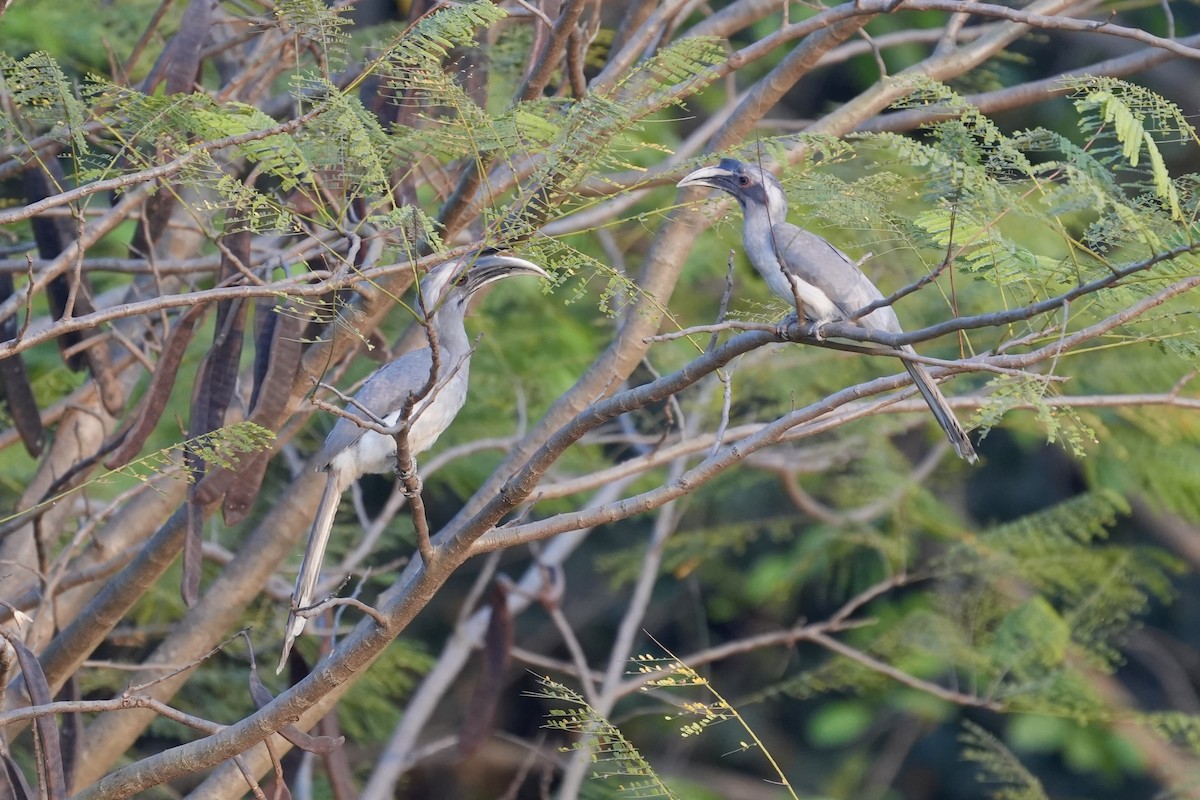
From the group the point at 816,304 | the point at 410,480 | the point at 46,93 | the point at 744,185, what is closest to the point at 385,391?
the point at 744,185

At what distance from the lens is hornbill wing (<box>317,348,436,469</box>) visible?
155 inches

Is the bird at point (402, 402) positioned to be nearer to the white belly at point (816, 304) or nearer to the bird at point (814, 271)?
the bird at point (814, 271)

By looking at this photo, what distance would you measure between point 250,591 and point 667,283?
1660 millimetres

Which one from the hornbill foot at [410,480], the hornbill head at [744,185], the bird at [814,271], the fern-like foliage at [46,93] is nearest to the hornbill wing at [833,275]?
the bird at [814,271]

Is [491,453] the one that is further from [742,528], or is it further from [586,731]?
[586,731]

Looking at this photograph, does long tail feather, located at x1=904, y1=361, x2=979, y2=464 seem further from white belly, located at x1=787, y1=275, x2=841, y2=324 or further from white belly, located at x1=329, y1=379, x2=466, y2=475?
white belly, located at x1=329, y1=379, x2=466, y2=475

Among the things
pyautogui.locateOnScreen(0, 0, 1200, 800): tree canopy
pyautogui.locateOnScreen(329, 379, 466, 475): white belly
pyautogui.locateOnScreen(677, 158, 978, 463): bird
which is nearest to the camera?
pyautogui.locateOnScreen(0, 0, 1200, 800): tree canopy

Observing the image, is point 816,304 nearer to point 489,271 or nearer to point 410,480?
point 489,271

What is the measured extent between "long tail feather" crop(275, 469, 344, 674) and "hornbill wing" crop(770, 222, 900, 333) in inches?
58.1

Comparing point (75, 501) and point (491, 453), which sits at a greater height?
point (75, 501)

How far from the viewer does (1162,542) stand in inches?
304

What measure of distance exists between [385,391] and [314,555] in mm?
657

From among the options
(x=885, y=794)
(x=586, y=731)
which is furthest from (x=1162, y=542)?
(x=586, y=731)

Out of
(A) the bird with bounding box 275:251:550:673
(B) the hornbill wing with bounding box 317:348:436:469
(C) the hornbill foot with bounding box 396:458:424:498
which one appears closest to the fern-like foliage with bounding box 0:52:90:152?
(C) the hornbill foot with bounding box 396:458:424:498
